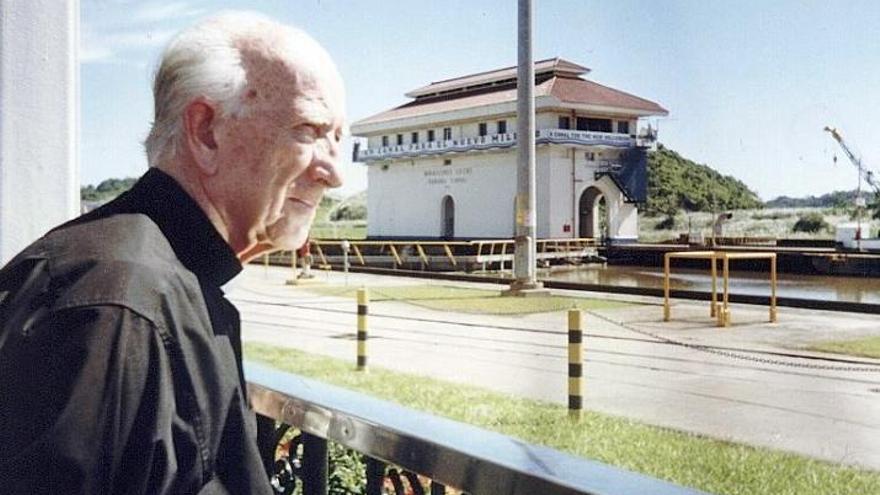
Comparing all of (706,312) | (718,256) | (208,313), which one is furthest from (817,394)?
(208,313)

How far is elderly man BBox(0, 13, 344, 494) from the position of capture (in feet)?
1.22

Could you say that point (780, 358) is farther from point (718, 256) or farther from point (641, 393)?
point (641, 393)

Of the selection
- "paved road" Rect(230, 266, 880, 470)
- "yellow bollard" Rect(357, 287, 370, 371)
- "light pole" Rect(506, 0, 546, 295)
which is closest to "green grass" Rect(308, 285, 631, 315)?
"paved road" Rect(230, 266, 880, 470)

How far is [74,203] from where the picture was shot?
1.19 meters

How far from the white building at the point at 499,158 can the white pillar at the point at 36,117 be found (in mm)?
443

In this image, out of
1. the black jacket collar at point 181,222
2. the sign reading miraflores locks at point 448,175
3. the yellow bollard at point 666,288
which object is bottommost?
the yellow bollard at point 666,288

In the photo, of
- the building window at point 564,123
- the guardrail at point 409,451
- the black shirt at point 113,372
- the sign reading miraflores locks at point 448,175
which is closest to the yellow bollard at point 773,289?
the building window at point 564,123

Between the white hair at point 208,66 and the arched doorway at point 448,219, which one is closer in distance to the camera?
the white hair at point 208,66

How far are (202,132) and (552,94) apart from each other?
0.77 metres

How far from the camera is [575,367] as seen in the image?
1979 millimetres

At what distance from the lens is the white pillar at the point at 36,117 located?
1127mm

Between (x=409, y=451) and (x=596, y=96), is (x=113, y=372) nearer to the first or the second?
(x=409, y=451)

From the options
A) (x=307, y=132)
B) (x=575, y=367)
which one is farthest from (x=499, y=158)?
(x=307, y=132)

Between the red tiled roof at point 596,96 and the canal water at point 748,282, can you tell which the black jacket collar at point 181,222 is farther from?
the canal water at point 748,282
